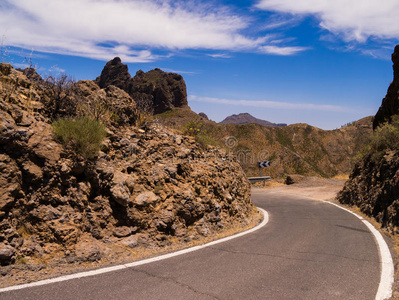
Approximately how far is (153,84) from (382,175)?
10599cm

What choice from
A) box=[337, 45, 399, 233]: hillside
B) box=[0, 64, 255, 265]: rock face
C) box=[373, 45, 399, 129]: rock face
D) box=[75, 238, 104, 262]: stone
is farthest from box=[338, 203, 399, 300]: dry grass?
box=[373, 45, 399, 129]: rock face

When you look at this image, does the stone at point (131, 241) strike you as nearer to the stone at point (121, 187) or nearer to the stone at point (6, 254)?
the stone at point (121, 187)

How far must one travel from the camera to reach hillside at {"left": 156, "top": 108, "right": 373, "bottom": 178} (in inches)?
2689

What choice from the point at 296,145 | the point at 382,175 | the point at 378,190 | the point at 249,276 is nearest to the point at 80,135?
the point at 249,276

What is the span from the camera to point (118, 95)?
831 centimetres

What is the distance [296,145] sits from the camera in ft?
258

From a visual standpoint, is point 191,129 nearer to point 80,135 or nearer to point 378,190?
point 80,135

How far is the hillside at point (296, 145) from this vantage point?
68312mm

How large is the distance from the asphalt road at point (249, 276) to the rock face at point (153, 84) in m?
94.1

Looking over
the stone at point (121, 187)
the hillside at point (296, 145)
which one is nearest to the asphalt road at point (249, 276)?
the stone at point (121, 187)

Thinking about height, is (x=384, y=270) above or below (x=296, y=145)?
below

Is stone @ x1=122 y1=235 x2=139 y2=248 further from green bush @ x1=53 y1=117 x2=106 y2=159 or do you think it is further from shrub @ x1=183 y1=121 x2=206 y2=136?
shrub @ x1=183 y1=121 x2=206 y2=136

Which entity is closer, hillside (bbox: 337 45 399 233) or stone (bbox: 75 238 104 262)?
stone (bbox: 75 238 104 262)

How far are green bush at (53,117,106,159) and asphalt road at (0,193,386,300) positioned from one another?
8.46 ft
